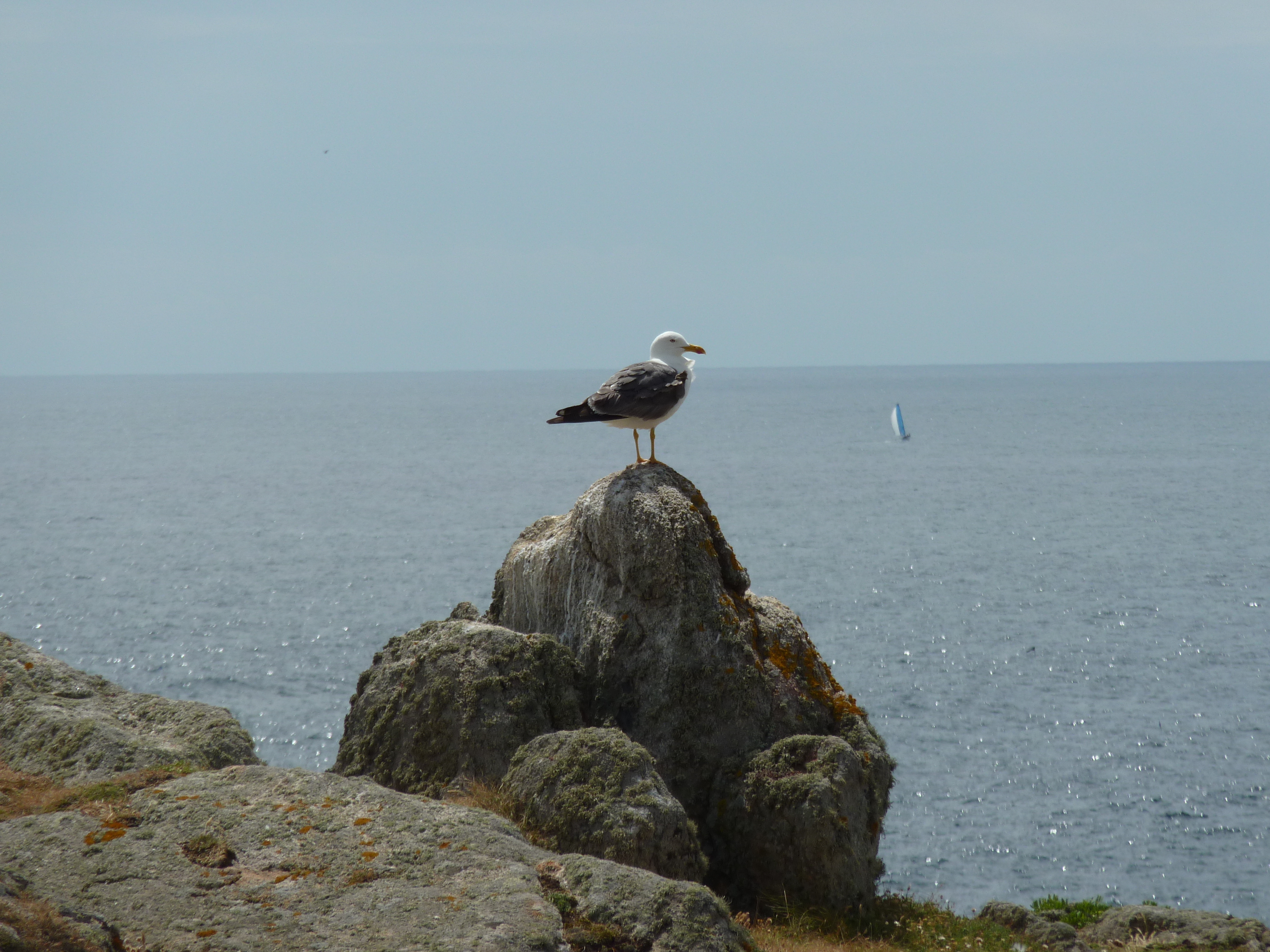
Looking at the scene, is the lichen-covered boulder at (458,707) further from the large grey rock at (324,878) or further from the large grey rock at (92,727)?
the large grey rock at (324,878)

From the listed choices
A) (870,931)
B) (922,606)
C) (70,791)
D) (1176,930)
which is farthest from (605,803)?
(922,606)

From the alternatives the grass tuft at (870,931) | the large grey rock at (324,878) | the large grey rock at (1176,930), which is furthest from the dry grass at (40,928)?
the large grey rock at (1176,930)

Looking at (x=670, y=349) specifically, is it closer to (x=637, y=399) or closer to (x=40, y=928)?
(x=637, y=399)

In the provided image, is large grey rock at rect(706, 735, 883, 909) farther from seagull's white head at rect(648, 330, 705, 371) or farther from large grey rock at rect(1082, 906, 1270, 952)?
large grey rock at rect(1082, 906, 1270, 952)

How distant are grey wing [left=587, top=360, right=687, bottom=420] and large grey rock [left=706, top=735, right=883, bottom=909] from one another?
425cm

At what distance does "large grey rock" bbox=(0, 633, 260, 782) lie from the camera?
10539mm

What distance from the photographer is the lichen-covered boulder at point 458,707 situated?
1207 cm

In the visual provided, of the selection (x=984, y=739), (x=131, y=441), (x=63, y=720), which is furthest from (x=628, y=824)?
(x=131, y=441)

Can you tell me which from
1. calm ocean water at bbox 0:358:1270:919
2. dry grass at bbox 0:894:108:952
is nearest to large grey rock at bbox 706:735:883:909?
dry grass at bbox 0:894:108:952

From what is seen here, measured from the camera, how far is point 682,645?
1280cm

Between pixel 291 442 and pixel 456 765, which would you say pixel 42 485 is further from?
pixel 456 765

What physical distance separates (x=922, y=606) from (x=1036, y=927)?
3124 centimetres

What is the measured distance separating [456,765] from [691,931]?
559cm

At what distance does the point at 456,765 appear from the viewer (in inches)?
476
